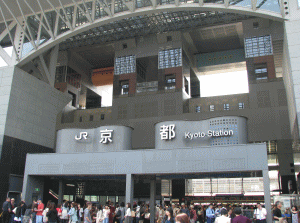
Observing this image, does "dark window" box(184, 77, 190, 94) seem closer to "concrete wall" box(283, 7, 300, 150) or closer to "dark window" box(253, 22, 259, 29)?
"dark window" box(253, 22, 259, 29)

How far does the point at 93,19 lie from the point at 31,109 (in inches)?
385

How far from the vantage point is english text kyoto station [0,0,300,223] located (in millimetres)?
21734

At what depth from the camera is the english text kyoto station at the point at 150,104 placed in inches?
856

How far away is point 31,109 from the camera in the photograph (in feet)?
94.2

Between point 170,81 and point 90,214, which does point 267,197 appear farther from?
point 170,81

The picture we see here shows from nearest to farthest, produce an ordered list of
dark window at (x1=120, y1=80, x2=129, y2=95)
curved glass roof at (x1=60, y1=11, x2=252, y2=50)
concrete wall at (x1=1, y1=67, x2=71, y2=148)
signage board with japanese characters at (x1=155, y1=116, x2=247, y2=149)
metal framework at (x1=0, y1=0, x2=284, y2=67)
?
signage board with japanese characters at (x1=155, y1=116, x2=247, y2=149) < metal framework at (x1=0, y1=0, x2=284, y2=67) < concrete wall at (x1=1, y1=67, x2=71, y2=148) < curved glass roof at (x1=60, y1=11, x2=252, y2=50) < dark window at (x1=120, y1=80, x2=129, y2=95)

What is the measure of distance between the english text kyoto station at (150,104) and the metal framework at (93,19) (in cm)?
13

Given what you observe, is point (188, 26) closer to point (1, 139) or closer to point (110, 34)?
point (110, 34)

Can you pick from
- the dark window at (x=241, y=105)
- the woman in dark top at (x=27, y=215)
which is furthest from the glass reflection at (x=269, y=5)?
the woman in dark top at (x=27, y=215)

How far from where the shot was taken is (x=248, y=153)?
18.9m

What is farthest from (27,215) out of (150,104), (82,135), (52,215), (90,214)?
(150,104)

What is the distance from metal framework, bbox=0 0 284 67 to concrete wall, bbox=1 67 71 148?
2.12 m

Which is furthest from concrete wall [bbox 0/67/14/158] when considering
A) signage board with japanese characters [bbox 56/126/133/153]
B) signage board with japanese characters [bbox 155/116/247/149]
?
signage board with japanese characters [bbox 155/116/247/149]

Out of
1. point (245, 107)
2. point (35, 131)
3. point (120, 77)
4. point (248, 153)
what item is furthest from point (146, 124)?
point (248, 153)
